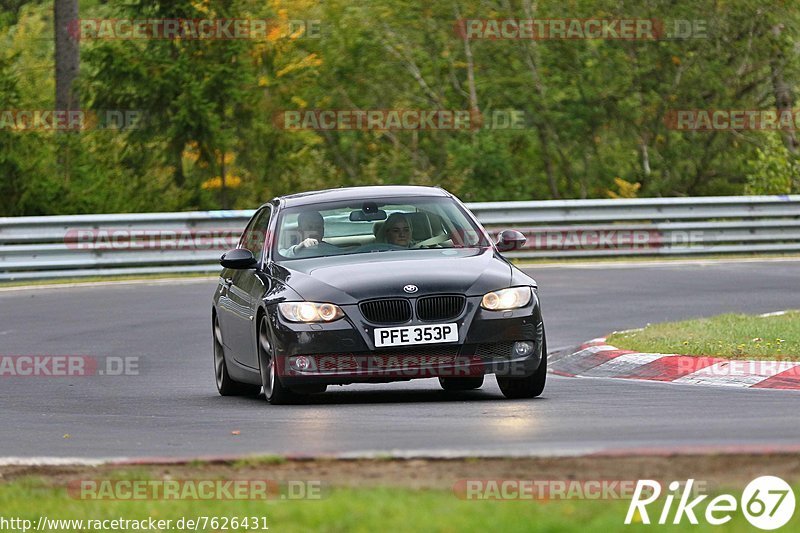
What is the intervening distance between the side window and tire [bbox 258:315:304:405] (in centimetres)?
97

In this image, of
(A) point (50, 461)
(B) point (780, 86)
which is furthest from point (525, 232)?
(A) point (50, 461)

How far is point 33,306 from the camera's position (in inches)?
846

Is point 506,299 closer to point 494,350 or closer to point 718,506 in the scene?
point 494,350

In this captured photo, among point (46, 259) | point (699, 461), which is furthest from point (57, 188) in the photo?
point (699, 461)

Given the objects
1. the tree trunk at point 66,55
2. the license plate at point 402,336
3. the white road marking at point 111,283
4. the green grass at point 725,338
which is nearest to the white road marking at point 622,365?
the green grass at point 725,338

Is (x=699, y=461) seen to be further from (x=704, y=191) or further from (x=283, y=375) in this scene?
(x=704, y=191)

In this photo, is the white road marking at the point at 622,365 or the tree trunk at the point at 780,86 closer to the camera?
the white road marking at the point at 622,365

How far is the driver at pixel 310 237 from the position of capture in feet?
40.4

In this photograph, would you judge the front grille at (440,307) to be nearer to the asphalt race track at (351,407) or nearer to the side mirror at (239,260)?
the asphalt race track at (351,407)

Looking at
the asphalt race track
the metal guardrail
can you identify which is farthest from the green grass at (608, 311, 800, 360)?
the metal guardrail

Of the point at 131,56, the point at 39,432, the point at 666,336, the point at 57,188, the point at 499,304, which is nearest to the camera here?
the point at 39,432

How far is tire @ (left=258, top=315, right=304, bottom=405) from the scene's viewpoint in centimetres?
1156

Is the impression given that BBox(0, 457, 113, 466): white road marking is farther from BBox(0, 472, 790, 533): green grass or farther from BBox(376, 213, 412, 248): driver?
BBox(376, 213, 412, 248): driver

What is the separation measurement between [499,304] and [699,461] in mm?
4296
